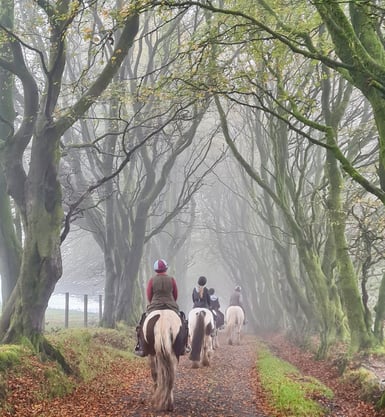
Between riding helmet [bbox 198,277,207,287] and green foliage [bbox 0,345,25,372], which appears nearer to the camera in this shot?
green foliage [bbox 0,345,25,372]

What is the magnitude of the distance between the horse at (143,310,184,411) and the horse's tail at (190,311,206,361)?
13.3ft

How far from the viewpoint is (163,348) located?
8.52 meters

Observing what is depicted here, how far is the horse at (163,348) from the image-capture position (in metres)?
8.48

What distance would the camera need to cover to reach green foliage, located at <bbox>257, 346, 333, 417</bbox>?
848 centimetres

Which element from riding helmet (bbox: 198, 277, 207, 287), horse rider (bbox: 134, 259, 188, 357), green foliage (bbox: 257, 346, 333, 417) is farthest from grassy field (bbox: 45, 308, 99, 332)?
horse rider (bbox: 134, 259, 188, 357)

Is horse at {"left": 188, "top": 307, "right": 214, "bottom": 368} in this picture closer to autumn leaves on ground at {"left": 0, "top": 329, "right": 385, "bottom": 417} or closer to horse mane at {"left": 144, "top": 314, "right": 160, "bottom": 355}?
autumn leaves on ground at {"left": 0, "top": 329, "right": 385, "bottom": 417}

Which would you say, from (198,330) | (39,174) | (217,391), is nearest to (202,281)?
A: (198,330)

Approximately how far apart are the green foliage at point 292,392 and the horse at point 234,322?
335 inches

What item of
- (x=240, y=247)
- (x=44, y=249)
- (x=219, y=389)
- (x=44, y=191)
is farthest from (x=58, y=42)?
(x=240, y=247)

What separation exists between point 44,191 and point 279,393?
6.54 metres

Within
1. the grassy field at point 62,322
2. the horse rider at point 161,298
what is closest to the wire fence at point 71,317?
the grassy field at point 62,322

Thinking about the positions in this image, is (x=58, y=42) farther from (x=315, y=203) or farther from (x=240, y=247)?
(x=240, y=247)

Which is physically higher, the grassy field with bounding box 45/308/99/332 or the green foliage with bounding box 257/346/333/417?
the grassy field with bounding box 45/308/99/332

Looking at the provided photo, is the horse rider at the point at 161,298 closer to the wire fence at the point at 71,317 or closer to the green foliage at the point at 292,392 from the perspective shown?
the green foliage at the point at 292,392
